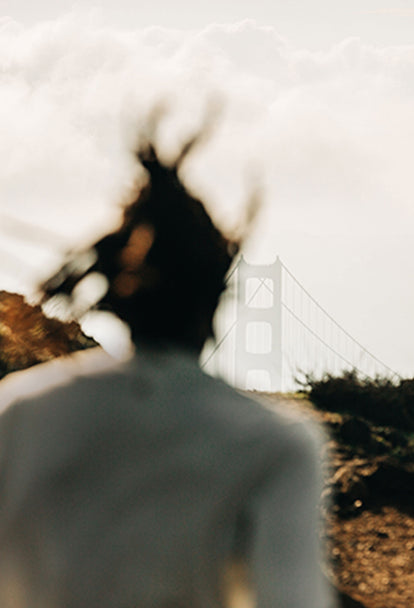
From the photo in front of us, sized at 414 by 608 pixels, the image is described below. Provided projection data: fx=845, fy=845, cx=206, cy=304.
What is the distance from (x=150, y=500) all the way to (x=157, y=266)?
0.32 m

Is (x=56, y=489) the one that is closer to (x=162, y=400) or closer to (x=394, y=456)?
(x=162, y=400)

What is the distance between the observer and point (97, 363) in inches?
44.9

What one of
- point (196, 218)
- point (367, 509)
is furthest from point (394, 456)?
point (196, 218)

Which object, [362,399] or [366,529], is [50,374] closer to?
[366,529]

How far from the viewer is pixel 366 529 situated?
7824mm

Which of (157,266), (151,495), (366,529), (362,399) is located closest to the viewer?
(151,495)

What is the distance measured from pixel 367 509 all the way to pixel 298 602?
7.57m

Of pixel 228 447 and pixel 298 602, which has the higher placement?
pixel 228 447

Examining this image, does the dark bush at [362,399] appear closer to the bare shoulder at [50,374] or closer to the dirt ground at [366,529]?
the dirt ground at [366,529]

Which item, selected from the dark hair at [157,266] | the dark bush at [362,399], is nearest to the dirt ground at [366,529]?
the dark bush at [362,399]

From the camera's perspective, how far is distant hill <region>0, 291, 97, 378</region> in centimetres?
114

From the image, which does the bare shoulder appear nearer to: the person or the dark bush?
the person

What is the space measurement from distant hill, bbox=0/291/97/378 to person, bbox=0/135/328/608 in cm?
3

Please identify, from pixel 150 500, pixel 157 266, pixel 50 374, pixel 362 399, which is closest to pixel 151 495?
pixel 150 500
